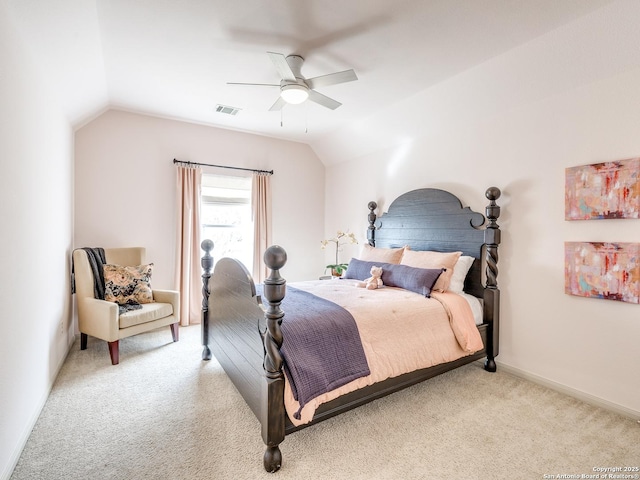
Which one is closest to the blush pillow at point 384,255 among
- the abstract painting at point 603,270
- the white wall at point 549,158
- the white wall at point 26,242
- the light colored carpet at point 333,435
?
the white wall at point 549,158

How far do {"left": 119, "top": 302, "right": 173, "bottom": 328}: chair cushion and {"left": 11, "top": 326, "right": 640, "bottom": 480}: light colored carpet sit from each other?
1.80ft

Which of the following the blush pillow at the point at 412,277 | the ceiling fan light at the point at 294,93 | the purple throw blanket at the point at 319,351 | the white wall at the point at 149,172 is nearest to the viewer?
the purple throw blanket at the point at 319,351

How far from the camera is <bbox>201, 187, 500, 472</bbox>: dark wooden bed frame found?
1.73 meters

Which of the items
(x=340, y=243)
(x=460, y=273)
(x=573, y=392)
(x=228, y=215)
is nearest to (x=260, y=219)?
(x=228, y=215)

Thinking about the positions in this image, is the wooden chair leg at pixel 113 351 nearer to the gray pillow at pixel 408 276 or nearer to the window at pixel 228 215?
the window at pixel 228 215

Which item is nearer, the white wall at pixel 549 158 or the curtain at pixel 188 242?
the white wall at pixel 549 158

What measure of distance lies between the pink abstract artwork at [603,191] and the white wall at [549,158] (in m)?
0.07

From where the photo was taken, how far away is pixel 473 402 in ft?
8.00

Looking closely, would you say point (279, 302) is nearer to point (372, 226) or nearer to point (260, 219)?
point (372, 226)

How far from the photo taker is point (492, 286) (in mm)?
2992

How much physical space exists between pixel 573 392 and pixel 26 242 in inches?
166

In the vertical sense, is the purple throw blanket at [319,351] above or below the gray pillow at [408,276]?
below

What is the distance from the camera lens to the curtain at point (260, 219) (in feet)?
15.9

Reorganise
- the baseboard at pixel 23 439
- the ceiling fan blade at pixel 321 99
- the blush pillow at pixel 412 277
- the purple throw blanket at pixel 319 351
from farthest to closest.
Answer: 1. the blush pillow at pixel 412 277
2. the ceiling fan blade at pixel 321 99
3. the purple throw blanket at pixel 319 351
4. the baseboard at pixel 23 439
